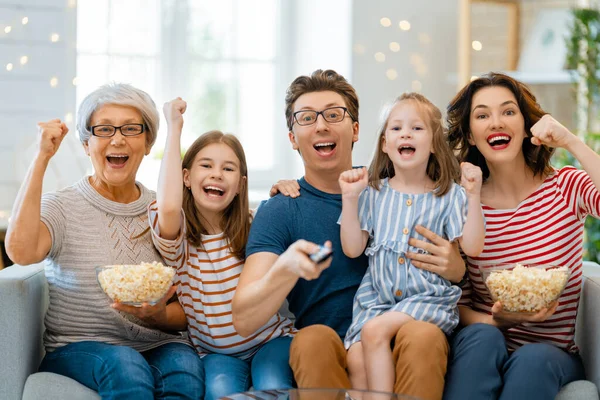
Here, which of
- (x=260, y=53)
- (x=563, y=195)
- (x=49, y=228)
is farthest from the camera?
(x=260, y=53)

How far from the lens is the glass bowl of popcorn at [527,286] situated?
1.72 m

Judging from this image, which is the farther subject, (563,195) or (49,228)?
(563,195)

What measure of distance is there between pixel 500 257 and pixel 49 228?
3.95ft

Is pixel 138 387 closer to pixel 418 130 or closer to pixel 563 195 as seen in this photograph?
pixel 418 130

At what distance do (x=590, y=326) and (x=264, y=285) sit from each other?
0.90 metres

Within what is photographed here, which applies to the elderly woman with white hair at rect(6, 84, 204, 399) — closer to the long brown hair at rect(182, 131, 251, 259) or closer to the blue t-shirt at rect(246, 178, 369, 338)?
the long brown hair at rect(182, 131, 251, 259)

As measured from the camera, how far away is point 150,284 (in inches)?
69.5

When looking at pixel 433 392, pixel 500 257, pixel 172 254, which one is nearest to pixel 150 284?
pixel 172 254

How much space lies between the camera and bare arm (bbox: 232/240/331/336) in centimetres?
155

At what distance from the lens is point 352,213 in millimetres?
1899

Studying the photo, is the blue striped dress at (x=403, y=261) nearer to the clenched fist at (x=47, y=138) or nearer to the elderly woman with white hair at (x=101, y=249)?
the elderly woman with white hair at (x=101, y=249)

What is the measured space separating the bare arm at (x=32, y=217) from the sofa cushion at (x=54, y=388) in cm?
29

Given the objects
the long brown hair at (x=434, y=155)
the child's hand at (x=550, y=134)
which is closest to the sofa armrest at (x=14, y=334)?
the long brown hair at (x=434, y=155)

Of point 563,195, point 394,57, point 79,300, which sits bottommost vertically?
point 79,300
